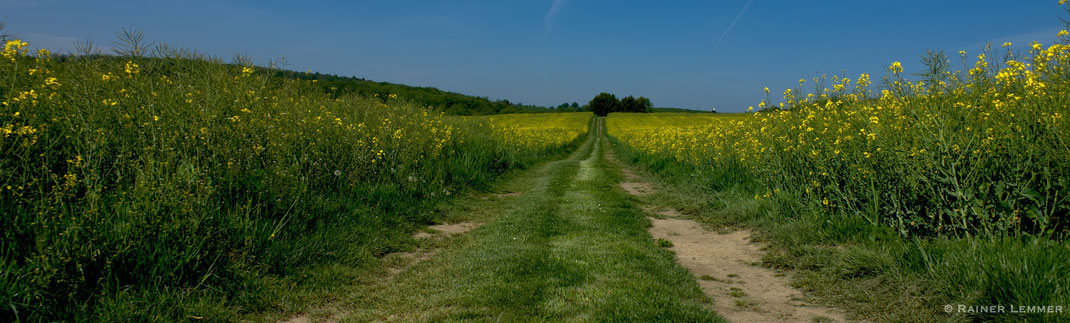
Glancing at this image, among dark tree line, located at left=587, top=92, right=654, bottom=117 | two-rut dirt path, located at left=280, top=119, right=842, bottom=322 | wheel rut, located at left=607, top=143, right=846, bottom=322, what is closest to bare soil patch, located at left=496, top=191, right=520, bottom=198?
two-rut dirt path, located at left=280, top=119, right=842, bottom=322

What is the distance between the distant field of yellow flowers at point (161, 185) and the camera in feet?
10.8

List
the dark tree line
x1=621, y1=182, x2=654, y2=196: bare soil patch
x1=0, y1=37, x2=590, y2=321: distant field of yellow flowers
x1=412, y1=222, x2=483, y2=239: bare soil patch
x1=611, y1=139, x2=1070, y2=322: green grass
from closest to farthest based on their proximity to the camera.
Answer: x1=611, y1=139, x2=1070, y2=322: green grass, x1=0, y1=37, x2=590, y2=321: distant field of yellow flowers, x1=412, y1=222, x2=483, y2=239: bare soil patch, x1=621, y1=182, x2=654, y2=196: bare soil patch, the dark tree line

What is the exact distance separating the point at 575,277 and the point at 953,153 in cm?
364

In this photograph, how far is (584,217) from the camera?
25.8ft

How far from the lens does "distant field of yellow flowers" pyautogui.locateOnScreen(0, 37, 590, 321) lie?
330 cm

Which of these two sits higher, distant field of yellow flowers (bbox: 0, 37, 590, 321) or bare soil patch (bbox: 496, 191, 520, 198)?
distant field of yellow flowers (bbox: 0, 37, 590, 321)

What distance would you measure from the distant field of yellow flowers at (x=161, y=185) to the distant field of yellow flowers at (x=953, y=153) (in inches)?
211

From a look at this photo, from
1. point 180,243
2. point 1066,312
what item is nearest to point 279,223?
point 180,243

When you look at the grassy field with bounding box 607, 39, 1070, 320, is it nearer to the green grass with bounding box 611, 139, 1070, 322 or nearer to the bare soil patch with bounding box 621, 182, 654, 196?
the green grass with bounding box 611, 139, 1070, 322

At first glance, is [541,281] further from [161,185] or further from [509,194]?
[509,194]

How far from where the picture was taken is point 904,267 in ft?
13.3

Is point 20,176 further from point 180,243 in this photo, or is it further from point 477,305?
point 477,305

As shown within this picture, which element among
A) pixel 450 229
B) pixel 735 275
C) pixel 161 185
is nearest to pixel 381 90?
pixel 450 229

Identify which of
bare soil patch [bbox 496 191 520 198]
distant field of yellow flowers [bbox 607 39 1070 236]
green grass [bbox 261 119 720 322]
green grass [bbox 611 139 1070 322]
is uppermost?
distant field of yellow flowers [bbox 607 39 1070 236]
